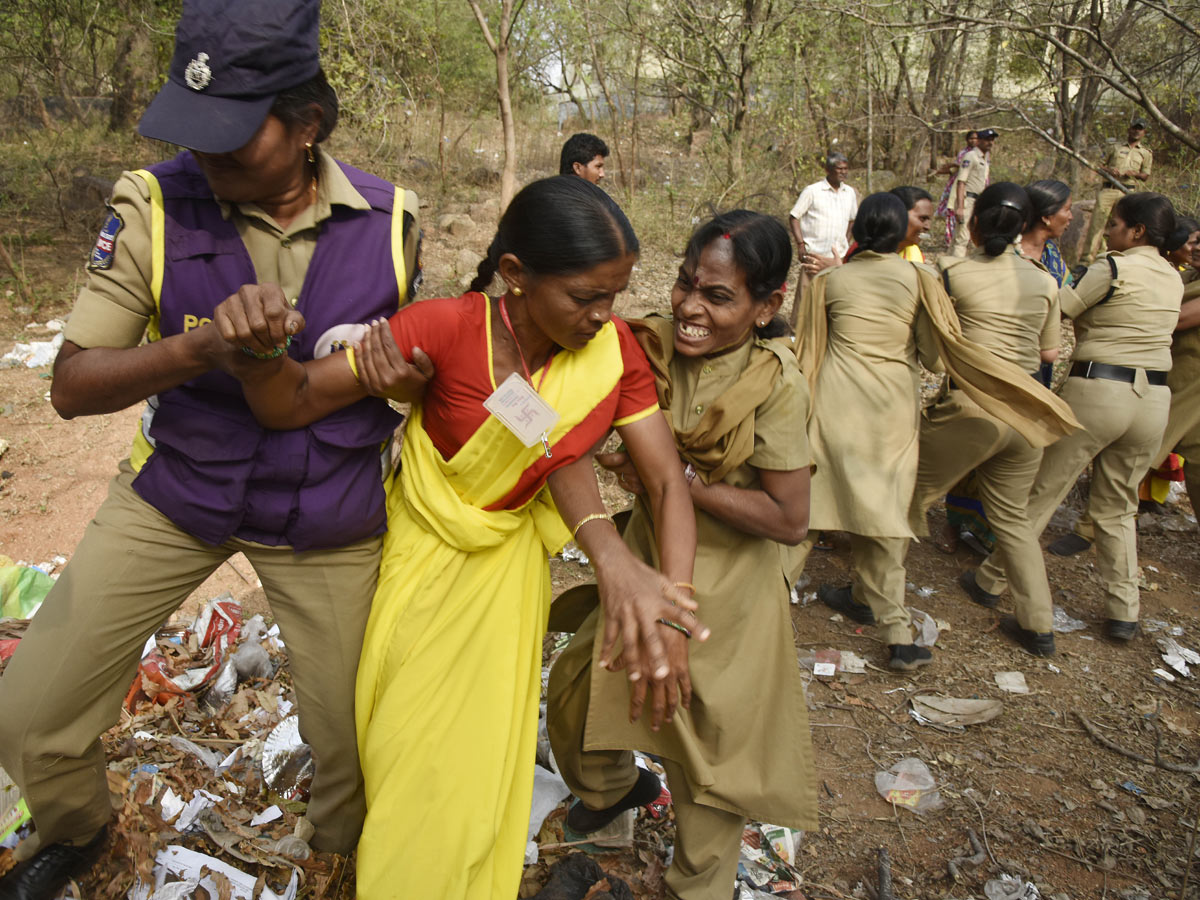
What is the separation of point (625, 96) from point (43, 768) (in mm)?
18054

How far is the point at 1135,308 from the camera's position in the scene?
13.8 ft

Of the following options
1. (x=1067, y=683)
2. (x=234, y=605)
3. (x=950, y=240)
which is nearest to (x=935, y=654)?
(x=1067, y=683)

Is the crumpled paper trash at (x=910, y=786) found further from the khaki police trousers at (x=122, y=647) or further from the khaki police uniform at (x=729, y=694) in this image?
the khaki police trousers at (x=122, y=647)

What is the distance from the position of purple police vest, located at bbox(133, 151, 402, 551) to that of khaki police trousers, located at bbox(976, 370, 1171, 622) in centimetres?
372

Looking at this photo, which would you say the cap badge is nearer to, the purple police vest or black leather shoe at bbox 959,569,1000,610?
the purple police vest

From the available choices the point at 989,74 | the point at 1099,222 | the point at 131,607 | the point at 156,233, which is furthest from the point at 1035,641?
the point at 989,74

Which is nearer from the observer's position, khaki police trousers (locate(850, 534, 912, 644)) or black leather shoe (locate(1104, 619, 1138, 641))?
khaki police trousers (locate(850, 534, 912, 644))

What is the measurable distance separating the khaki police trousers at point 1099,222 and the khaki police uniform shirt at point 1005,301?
6899mm

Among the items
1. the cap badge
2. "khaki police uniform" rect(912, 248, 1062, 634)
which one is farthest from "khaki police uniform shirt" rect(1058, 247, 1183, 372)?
the cap badge

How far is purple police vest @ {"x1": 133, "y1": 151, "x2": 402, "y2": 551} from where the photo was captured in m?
1.67

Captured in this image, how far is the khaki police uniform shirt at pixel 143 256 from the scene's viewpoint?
1.61m

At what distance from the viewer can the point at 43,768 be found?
5.55 ft

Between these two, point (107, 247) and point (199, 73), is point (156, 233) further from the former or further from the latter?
point (199, 73)

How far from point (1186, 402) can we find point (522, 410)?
485 centimetres
